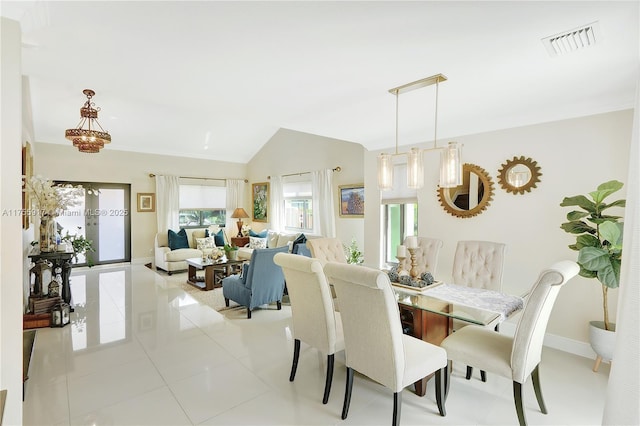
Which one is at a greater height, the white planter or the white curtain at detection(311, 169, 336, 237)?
the white curtain at detection(311, 169, 336, 237)

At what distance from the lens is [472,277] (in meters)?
3.15

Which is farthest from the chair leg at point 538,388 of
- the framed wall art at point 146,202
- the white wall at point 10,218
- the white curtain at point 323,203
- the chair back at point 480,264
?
the framed wall art at point 146,202

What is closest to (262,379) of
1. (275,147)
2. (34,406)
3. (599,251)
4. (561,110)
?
(34,406)

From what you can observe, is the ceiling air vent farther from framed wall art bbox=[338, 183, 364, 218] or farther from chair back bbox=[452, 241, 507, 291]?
framed wall art bbox=[338, 183, 364, 218]

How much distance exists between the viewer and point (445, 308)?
7.52ft

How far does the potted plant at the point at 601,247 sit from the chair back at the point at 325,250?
224 cm

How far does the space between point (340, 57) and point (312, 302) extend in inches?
68.7

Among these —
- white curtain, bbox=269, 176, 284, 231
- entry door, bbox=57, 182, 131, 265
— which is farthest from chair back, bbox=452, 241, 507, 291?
entry door, bbox=57, 182, 131, 265

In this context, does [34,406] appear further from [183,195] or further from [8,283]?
[183,195]

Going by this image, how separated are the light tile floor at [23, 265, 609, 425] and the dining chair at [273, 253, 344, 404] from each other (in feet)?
0.93

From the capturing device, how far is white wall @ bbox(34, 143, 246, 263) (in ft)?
21.3

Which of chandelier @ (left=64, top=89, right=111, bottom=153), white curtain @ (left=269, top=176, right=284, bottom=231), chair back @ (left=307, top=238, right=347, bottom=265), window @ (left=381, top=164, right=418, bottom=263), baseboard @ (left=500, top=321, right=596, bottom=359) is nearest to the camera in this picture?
baseboard @ (left=500, top=321, right=596, bottom=359)

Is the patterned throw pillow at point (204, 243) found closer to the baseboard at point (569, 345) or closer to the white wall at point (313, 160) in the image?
the white wall at point (313, 160)

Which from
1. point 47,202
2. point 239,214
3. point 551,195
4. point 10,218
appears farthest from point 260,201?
point 10,218
